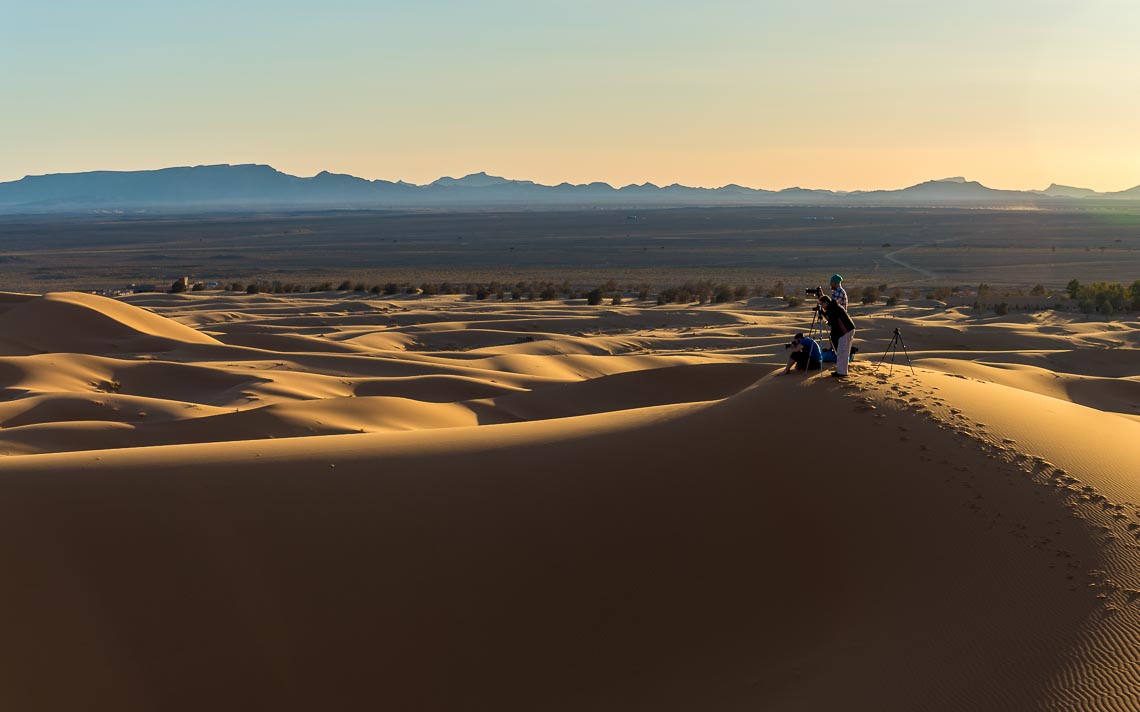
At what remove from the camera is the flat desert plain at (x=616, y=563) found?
6863mm

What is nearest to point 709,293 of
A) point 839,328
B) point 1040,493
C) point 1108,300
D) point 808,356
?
point 1108,300

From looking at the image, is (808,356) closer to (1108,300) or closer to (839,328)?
(839,328)

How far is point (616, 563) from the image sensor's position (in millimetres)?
8062

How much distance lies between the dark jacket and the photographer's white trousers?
51 mm

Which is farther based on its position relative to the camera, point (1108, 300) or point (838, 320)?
point (1108, 300)

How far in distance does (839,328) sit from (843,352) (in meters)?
0.30

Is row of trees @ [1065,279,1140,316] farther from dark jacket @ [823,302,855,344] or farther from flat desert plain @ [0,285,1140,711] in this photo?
dark jacket @ [823,302,855,344]

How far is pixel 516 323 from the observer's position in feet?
112

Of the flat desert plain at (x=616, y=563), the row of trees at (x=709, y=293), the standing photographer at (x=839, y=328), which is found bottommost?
the row of trees at (x=709, y=293)

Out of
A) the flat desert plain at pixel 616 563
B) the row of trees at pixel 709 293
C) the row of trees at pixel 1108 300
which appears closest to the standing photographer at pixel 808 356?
the flat desert plain at pixel 616 563

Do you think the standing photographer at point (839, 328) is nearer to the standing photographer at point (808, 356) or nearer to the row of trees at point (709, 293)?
the standing photographer at point (808, 356)

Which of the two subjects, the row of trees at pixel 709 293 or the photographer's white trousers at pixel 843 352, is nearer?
the photographer's white trousers at pixel 843 352

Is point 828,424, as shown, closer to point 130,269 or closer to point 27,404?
point 27,404

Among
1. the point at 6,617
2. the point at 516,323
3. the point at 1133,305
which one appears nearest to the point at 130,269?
the point at 516,323
